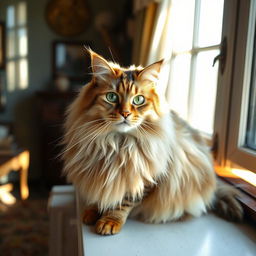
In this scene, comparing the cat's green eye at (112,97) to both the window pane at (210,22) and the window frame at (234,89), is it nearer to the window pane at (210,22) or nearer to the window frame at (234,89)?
the window frame at (234,89)

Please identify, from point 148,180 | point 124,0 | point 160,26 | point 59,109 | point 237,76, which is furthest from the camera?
point 124,0

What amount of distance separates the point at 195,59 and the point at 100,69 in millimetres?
875

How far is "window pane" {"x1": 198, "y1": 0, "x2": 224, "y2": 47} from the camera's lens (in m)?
1.33

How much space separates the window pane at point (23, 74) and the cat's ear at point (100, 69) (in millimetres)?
2539

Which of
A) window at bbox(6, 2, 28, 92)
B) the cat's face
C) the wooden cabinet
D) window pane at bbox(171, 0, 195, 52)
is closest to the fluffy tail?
the cat's face

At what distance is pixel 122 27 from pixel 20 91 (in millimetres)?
1365

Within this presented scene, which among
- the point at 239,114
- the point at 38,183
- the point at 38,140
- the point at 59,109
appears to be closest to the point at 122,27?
the point at 59,109

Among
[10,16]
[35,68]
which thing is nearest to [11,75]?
[35,68]

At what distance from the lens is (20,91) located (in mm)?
3197

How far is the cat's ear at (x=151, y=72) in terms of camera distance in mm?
872

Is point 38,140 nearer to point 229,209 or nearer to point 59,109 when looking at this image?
point 59,109

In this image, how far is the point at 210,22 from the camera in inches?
56.3

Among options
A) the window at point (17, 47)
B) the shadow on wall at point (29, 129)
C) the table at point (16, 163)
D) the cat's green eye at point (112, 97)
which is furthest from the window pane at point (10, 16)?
the cat's green eye at point (112, 97)

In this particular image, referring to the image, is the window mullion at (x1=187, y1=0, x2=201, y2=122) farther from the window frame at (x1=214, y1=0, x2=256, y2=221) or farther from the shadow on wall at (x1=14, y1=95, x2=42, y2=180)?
the shadow on wall at (x1=14, y1=95, x2=42, y2=180)
